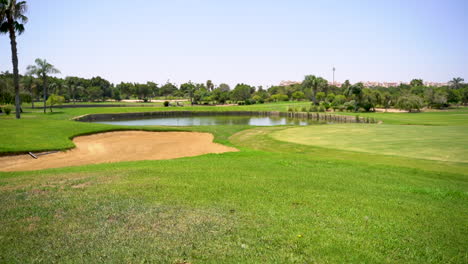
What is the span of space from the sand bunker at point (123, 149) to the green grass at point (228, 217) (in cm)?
593

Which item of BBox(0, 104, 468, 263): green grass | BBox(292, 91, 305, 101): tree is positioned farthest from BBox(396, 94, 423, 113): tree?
BBox(0, 104, 468, 263): green grass

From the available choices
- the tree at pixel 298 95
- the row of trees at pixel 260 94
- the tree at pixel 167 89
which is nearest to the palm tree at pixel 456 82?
the row of trees at pixel 260 94

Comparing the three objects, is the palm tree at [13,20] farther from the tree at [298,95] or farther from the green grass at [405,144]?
the tree at [298,95]

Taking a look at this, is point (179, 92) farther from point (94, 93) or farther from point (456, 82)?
point (456, 82)

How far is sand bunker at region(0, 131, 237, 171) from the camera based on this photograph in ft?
61.0

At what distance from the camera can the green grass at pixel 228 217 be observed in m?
5.93

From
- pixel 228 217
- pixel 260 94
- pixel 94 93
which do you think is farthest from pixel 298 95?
pixel 228 217

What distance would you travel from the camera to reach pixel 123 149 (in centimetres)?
2380

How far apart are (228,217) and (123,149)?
18.2 m

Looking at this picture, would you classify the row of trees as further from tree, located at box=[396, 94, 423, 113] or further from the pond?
the pond

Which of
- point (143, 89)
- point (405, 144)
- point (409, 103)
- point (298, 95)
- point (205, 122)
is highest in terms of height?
point (143, 89)

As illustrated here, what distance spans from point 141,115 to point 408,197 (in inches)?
2900

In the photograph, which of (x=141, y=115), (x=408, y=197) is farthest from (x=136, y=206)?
(x=141, y=115)

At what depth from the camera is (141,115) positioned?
7788 cm
